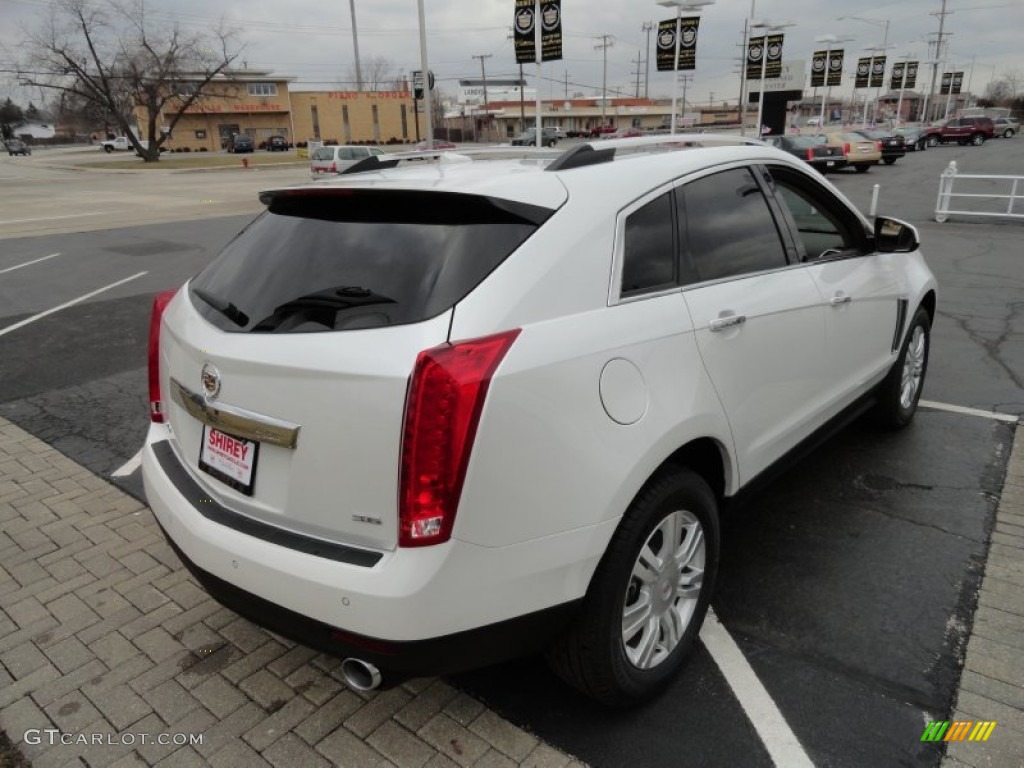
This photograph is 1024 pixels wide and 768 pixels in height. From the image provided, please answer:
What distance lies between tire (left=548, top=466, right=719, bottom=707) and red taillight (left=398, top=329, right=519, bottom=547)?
57 cm

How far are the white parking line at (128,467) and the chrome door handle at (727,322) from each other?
11.4ft

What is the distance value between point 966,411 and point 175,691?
16.7ft

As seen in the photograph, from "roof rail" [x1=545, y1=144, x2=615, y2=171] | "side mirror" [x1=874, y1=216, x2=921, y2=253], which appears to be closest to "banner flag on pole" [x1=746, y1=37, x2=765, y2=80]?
"side mirror" [x1=874, y1=216, x2=921, y2=253]

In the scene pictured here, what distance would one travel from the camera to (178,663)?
9.21 feet

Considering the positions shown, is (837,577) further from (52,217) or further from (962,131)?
(962,131)

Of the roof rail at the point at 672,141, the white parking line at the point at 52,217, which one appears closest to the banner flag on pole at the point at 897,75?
the white parking line at the point at 52,217

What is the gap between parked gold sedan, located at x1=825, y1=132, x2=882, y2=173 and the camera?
96.9ft

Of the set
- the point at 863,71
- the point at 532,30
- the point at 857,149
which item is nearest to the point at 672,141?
the point at 532,30

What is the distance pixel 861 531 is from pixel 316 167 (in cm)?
2856

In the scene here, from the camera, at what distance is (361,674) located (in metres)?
2.10

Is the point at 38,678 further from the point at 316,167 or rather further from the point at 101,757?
the point at 316,167

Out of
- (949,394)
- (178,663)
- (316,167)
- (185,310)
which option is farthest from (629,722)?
(316,167)

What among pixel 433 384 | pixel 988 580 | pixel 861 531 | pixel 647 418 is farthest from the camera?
pixel 861 531

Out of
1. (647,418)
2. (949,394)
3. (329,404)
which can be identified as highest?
(329,404)
